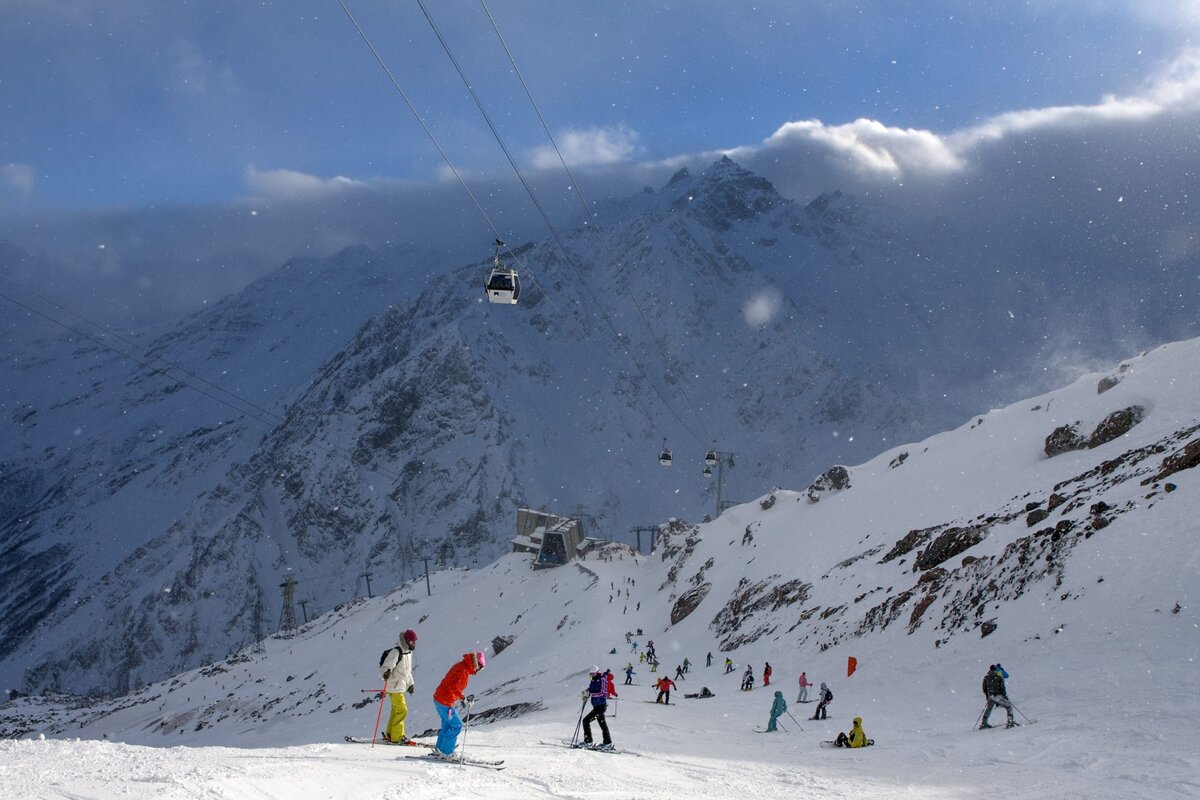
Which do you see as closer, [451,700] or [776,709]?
[451,700]

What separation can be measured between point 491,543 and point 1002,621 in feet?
412

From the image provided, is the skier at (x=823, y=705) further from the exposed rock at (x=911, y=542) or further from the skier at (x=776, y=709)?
the exposed rock at (x=911, y=542)

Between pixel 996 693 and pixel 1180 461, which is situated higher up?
pixel 1180 461

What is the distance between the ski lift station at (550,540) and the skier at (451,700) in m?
64.5

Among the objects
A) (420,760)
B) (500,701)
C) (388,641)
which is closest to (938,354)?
(388,641)

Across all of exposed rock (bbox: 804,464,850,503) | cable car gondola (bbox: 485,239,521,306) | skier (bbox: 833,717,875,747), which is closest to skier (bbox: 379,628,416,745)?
skier (bbox: 833,717,875,747)

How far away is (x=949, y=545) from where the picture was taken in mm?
25281

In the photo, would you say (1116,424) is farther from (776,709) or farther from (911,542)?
(776,709)

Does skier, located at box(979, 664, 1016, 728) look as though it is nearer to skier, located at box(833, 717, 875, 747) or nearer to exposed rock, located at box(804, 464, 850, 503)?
skier, located at box(833, 717, 875, 747)

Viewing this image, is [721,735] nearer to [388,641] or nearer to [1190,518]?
[1190,518]

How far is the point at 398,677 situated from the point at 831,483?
4143cm

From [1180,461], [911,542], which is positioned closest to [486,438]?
[911,542]

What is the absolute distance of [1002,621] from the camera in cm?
1830

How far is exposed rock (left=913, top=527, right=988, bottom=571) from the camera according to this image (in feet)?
80.7
